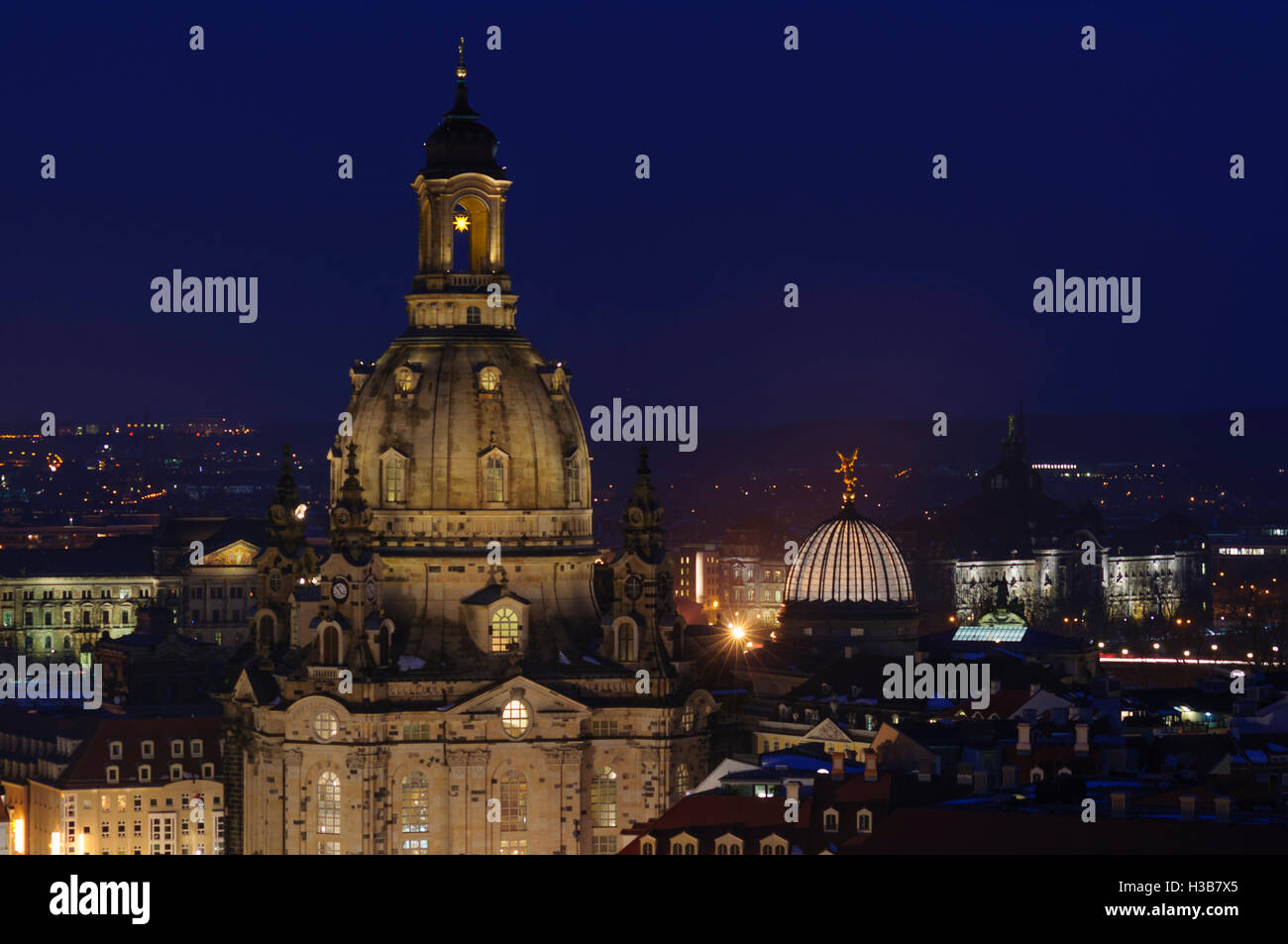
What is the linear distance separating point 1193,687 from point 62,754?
51.8 metres

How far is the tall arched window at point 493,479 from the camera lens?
387ft

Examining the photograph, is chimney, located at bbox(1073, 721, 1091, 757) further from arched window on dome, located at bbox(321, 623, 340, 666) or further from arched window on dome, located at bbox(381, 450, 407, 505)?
arched window on dome, located at bbox(321, 623, 340, 666)

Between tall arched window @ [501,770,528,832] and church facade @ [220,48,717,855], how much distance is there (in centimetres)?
8

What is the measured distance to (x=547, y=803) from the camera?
11488 cm

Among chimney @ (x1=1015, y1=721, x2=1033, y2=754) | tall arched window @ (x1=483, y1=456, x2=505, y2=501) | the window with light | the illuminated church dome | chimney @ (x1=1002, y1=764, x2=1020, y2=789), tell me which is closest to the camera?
chimney @ (x1=1002, y1=764, x2=1020, y2=789)

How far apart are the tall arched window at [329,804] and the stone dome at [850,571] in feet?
208

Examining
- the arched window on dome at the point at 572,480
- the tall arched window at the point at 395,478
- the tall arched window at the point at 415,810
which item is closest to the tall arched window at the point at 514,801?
the tall arched window at the point at 415,810

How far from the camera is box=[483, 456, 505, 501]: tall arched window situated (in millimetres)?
117812

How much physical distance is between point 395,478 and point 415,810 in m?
12.4

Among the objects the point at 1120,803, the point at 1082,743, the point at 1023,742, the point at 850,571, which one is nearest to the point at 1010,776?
the point at 1082,743

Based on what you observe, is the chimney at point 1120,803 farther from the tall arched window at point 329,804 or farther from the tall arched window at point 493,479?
the tall arched window at point 493,479

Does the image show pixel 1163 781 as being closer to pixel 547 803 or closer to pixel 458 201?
pixel 547 803

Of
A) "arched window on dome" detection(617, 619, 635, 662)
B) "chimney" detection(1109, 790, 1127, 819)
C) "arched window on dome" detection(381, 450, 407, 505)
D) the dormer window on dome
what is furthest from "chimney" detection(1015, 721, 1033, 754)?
the dormer window on dome
